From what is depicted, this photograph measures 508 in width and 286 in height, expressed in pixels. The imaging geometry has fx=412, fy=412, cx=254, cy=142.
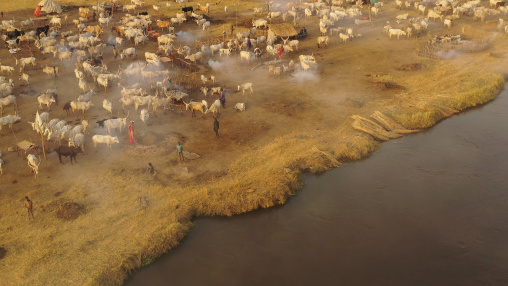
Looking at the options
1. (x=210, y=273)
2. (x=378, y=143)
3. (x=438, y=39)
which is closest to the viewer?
(x=210, y=273)

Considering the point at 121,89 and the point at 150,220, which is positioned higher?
the point at 121,89

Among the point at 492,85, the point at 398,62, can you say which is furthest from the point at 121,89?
the point at 492,85

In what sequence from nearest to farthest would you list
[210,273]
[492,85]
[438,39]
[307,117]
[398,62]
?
[210,273] < [307,117] < [492,85] < [398,62] < [438,39]

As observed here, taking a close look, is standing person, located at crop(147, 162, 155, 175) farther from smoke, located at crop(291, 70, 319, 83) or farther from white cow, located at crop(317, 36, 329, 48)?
white cow, located at crop(317, 36, 329, 48)

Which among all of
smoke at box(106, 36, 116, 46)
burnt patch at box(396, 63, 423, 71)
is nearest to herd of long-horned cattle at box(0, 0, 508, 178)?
smoke at box(106, 36, 116, 46)

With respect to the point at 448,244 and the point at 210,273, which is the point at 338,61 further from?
the point at 210,273

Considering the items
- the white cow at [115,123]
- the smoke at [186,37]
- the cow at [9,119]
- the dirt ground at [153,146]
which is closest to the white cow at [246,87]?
the dirt ground at [153,146]
